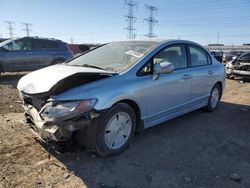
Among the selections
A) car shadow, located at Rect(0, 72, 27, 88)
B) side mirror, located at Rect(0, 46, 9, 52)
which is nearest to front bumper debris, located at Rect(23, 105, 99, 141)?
car shadow, located at Rect(0, 72, 27, 88)

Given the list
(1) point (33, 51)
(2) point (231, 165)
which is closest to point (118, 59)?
(2) point (231, 165)

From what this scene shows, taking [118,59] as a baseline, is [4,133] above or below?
below

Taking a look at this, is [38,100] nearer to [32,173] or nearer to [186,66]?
[32,173]

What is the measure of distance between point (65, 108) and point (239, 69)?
10.9m

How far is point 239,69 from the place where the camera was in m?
12.5

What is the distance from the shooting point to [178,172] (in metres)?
3.60

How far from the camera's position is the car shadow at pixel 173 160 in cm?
339

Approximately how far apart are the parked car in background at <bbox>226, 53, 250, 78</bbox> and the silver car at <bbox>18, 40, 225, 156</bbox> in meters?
7.43

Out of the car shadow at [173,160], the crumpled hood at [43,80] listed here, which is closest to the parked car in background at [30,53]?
the crumpled hood at [43,80]

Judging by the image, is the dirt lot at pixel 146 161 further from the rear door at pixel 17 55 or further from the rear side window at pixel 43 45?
the rear side window at pixel 43 45

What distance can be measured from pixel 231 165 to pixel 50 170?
244 cm

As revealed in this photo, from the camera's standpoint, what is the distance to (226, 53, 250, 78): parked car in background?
12161 mm

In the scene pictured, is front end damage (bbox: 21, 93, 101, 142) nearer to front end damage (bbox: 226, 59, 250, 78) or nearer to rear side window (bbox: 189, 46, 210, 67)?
rear side window (bbox: 189, 46, 210, 67)

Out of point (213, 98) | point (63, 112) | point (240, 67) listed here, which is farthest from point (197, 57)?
point (240, 67)
